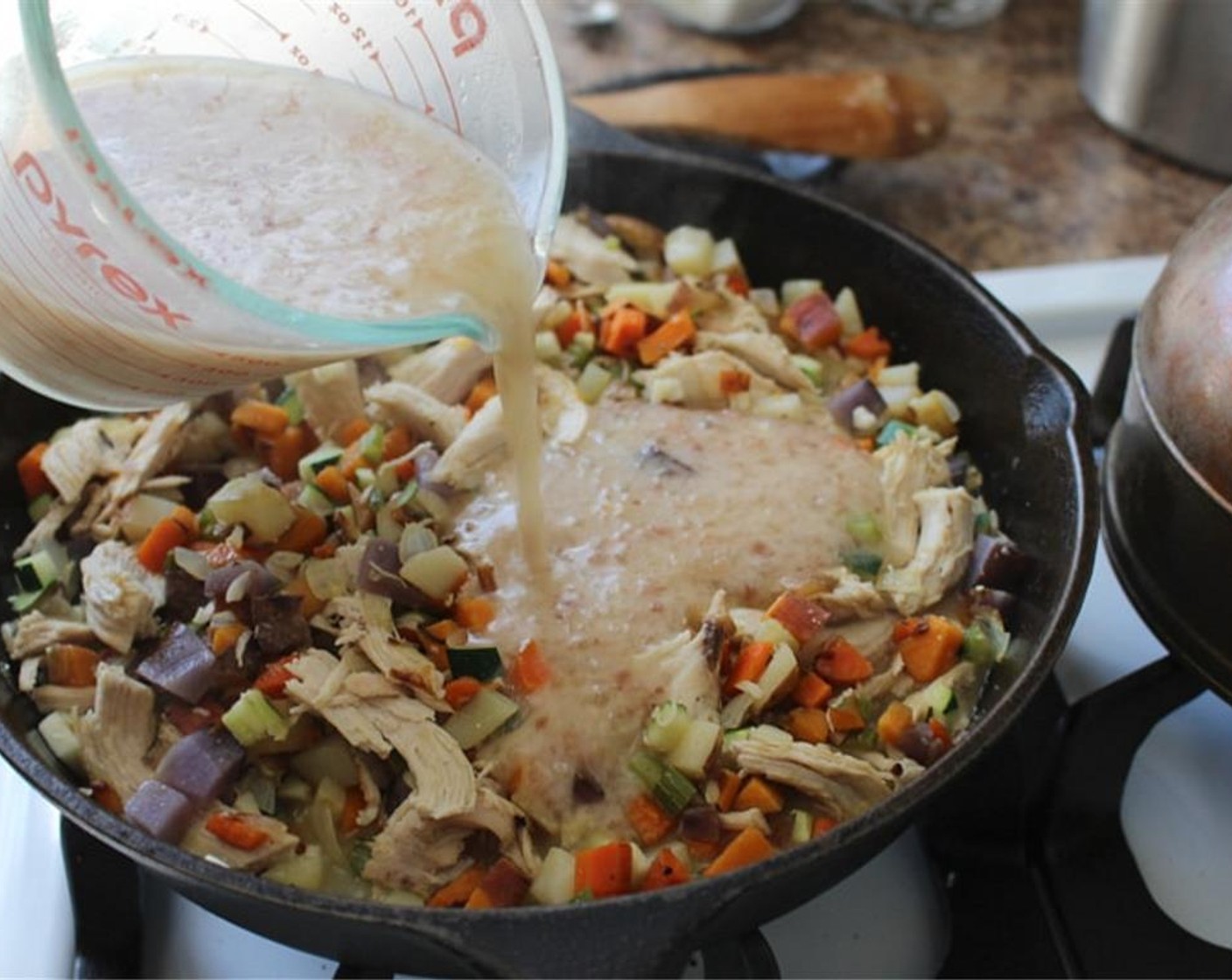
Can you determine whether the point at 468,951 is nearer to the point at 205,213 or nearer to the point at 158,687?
the point at 158,687

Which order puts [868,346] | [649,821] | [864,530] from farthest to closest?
[868,346]
[864,530]
[649,821]

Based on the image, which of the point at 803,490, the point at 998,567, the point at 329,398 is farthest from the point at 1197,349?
the point at 329,398

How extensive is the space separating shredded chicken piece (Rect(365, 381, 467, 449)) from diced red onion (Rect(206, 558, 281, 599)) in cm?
24

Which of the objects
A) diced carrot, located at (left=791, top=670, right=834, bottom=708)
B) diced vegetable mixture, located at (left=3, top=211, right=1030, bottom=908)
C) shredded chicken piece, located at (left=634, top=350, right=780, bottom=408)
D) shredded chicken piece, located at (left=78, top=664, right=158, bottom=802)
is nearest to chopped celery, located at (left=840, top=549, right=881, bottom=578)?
diced vegetable mixture, located at (left=3, top=211, right=1030, bottom=908)

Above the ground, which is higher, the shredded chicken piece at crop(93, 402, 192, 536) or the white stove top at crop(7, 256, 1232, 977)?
the shredded chicken piece at crop(93, 402, 192, 536)

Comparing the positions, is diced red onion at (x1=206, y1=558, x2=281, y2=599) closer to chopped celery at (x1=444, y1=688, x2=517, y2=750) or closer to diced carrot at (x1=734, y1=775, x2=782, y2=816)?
chopped celery at (x1=444, y1=688, x2=517, y2=750)

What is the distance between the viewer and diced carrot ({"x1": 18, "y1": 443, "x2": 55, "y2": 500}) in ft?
5.03

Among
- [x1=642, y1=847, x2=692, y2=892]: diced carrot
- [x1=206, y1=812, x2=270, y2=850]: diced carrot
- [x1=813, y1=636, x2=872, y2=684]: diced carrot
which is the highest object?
[x1=813, y1=636, x2=872, y2=684]: diced carrot

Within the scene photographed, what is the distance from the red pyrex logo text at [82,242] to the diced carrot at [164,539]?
0.43 metres

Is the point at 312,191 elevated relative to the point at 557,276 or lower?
elevated

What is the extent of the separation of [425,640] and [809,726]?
1.15ft

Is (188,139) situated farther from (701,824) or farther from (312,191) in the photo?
(701,824)

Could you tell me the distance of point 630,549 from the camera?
1398 millimetres

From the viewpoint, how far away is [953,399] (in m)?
1.65
